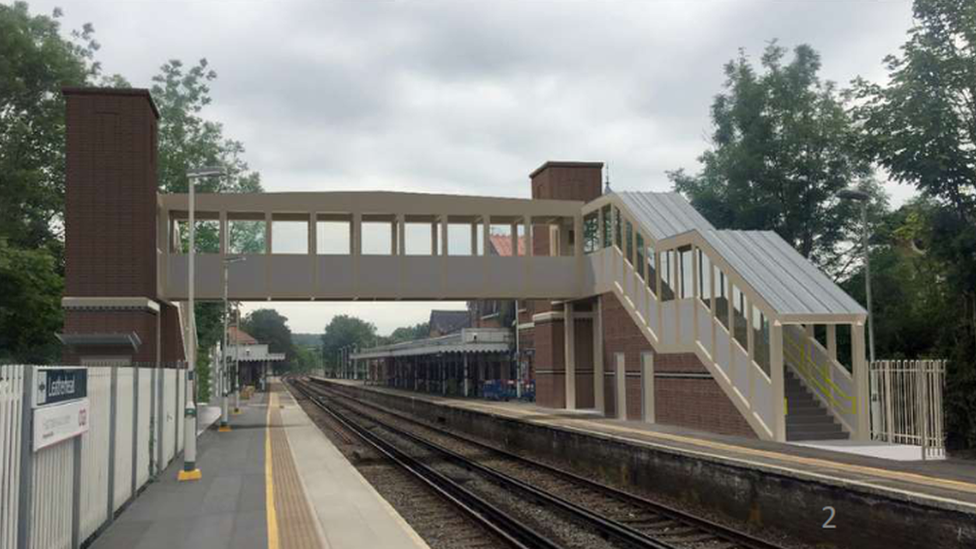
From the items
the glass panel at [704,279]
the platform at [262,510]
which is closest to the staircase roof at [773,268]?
the glass panel at [704,279]

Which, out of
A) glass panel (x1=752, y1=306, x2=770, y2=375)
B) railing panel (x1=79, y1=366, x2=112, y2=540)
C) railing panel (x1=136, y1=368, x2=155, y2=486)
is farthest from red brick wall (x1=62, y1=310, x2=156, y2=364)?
glass panel (x1=752, y1=306, x2=770, y2=375)

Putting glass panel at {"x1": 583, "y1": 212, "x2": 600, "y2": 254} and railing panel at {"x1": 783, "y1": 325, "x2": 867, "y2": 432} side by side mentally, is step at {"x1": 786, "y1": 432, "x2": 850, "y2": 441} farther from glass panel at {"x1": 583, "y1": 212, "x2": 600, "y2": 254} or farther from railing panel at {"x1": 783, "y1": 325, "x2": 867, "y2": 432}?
glass panel at {"x1": 583, "y1": 212, "x2": 600, "y2": 254}

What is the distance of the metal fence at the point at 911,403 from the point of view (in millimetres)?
18391

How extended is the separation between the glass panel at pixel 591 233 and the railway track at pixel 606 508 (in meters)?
11.2

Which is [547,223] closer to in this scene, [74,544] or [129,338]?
[129,338]

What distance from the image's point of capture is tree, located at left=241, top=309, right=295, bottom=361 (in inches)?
6614

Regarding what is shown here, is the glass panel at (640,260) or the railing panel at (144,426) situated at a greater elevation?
the glass panel at (640,260)

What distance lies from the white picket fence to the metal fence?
48.8 ft

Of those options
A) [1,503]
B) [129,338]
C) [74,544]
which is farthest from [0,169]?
[1,503]

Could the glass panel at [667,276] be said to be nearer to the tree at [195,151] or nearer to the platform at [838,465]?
the platform at [838,465]

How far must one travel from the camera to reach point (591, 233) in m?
48.5

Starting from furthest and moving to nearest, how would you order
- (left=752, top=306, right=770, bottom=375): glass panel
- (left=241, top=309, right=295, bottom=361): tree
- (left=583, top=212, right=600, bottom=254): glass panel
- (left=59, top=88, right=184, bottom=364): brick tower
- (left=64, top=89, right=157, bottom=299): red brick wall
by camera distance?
(left=241, top=309, right=295, bottom=361): tree < (left=583, top=212, right=600, bottom=254): glass panel < (left=64, top=89, right=157, bottom=299): red brick wall < (left=59, top=88, right=184, bottom=364): brick tower < (left=752, top=306, right=770, bottom=375): glass panel

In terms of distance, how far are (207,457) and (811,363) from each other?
16.1 m

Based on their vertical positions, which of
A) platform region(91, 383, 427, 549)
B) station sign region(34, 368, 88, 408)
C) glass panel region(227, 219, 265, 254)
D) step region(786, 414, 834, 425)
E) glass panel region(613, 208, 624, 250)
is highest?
glass panel region(227, 219, 265, 254)
